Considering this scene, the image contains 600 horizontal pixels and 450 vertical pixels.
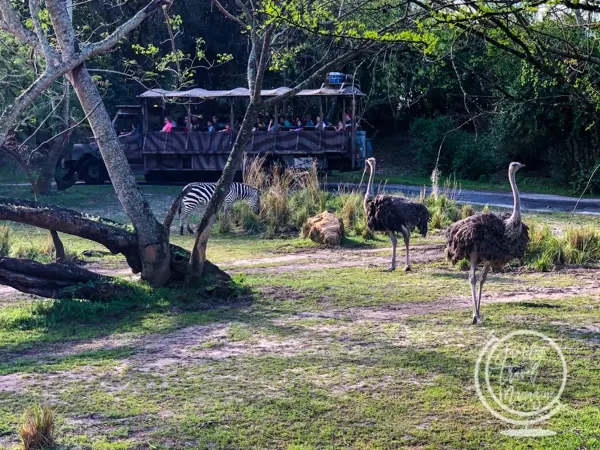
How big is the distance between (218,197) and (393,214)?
11.6 ft

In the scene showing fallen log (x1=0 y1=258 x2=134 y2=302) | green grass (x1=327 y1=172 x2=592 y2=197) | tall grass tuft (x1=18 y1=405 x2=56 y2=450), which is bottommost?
tall grass tuft (x1=18 y1=405 x2=56 y2=450)

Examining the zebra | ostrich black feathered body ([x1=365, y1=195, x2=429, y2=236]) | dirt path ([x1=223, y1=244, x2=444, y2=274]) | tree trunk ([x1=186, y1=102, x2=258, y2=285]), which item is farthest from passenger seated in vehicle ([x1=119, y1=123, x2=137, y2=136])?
tree trunk ([x1=186, y1=102, x2=258, y2=285])

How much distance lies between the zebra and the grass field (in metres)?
5.86

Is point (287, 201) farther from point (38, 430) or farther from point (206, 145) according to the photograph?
point (38, 430)

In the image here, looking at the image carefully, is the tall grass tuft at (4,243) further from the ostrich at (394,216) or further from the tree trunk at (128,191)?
the ostrich at (394,216)

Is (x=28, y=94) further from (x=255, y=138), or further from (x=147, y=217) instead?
(x=255, y=138)

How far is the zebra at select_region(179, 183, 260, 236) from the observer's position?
60.4 ft

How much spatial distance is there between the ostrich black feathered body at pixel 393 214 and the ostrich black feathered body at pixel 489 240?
377 centimetres

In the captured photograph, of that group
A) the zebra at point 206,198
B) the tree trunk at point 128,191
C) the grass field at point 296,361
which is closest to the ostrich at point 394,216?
the grass field at point 296,361

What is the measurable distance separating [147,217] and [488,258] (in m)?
4.04

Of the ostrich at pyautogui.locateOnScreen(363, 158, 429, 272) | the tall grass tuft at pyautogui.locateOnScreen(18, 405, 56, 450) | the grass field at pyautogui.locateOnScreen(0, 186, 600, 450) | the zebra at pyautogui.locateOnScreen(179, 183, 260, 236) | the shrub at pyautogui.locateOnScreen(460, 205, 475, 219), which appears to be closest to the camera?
the tall grass tuft at pyautogui.locateOnScreen(18, 405, 56, 450)

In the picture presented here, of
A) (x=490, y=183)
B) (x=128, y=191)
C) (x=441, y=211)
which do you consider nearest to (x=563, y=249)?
(x=441, y=211)

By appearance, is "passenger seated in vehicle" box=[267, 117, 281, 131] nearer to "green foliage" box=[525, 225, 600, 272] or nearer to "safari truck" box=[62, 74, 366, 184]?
"safari truck" box=[62, 74, 366, 184]

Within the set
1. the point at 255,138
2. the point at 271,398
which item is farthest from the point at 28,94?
the point at 255,138
